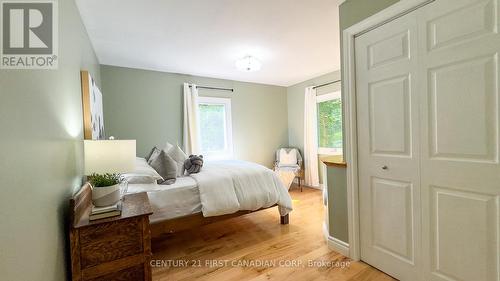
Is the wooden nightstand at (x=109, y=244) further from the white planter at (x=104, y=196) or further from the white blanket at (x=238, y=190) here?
the white blanket at (x=238, y=190)

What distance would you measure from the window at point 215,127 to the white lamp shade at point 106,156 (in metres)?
2.66

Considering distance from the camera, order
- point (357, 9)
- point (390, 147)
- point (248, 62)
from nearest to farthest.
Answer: point (390, 147)
point (357, 9)
point (248, 62)

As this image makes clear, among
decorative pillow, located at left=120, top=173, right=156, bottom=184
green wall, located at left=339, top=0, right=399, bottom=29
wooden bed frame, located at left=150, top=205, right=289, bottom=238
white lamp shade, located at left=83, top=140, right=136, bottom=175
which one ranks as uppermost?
green wall, located at left=339, top=0, right=399, bottom=29

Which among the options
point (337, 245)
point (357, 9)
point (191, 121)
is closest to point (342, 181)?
point (337, 245)

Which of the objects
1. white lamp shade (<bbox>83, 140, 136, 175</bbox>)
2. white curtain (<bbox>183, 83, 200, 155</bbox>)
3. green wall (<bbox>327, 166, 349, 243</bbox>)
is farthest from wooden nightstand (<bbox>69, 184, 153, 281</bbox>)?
white curtain (<bbox>183, 83, 200, 155</bbox>)

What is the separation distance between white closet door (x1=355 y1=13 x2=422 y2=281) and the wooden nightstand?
1.77 meters

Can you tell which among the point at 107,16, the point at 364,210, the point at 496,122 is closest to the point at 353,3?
the point at 496,122

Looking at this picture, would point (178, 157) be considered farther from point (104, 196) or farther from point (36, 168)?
point (36, 168)

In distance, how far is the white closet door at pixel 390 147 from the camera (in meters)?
1.55

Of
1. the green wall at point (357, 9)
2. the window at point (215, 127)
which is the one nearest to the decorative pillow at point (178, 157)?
the window at point (215, 127)

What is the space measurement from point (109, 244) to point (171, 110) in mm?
2952

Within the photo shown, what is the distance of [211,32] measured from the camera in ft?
7.81

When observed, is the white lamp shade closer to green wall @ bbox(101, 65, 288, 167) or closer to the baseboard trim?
the baseboard trim

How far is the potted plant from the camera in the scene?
1269 mm
